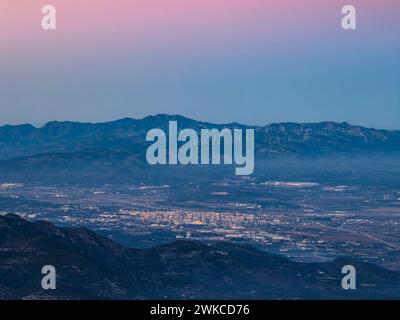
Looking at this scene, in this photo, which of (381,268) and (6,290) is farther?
(381,268)

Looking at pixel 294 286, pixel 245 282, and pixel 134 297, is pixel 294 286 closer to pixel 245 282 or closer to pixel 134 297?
pixel 245 282
